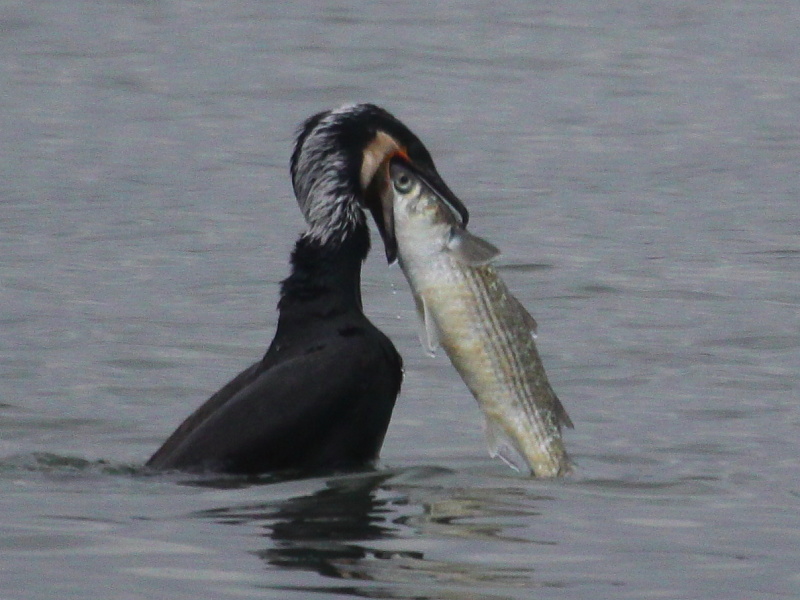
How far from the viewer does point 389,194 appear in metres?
7.77

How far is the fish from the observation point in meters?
7.60

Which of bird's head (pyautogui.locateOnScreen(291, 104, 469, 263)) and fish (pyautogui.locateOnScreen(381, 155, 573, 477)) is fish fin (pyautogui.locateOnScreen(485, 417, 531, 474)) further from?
bird's head (pyautogui.locateOnScreen(291, 104, 469, 263))

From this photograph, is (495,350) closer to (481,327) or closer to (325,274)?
(481,327)

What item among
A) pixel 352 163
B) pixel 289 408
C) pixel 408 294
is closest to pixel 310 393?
pixel 289 408

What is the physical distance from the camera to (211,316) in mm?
12148

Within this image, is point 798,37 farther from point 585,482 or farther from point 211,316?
point 585,482

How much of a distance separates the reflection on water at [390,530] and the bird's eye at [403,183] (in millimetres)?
1066

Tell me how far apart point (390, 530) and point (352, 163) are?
4.69ft

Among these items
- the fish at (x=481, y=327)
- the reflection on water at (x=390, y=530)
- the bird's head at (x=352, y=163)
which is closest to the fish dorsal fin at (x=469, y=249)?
the fish at (x=481, y=327)

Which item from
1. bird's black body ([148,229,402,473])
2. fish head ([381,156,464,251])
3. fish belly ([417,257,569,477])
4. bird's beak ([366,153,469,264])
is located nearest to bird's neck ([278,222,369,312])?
bird's black body ([148,229,402,473])

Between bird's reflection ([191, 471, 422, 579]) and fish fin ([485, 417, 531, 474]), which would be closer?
bird's reflection ([191, 471, 422, 579])

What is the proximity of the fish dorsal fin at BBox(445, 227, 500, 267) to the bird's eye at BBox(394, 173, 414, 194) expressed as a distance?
0.25 m

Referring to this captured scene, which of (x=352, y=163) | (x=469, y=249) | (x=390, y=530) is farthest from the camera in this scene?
(x=352, y=163)

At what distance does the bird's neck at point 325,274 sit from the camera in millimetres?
7922
